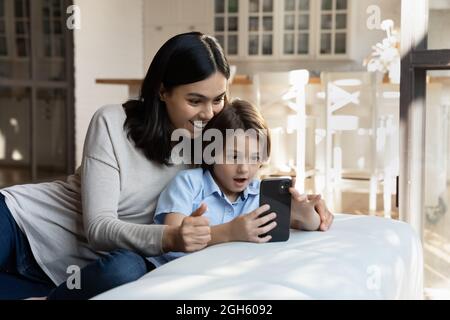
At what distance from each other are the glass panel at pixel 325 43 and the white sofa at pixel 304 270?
16.8 feet

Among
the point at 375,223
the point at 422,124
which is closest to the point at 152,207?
the point at 375,223

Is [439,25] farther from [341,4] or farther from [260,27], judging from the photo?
[260,27]

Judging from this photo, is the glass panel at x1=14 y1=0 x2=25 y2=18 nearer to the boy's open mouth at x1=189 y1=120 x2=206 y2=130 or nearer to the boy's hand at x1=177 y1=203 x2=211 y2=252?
the boy's open mouth at x1=189 y1=120 x2=206 y2=130

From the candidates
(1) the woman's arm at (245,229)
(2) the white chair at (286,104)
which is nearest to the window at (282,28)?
(2) the white chair at (286,104)

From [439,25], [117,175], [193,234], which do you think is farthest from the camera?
[439,25]

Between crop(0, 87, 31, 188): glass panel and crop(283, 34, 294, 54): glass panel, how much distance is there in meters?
2.76

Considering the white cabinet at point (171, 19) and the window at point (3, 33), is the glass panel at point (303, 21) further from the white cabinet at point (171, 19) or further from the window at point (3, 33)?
the window at point (3, 33)

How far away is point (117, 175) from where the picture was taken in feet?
4.32

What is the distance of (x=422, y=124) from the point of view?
198 cm

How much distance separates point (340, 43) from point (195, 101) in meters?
5.07

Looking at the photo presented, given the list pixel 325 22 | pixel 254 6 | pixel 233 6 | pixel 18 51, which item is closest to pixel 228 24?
pixel 233 6

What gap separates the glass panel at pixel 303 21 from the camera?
6270mm

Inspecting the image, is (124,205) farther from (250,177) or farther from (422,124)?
(422,124)
